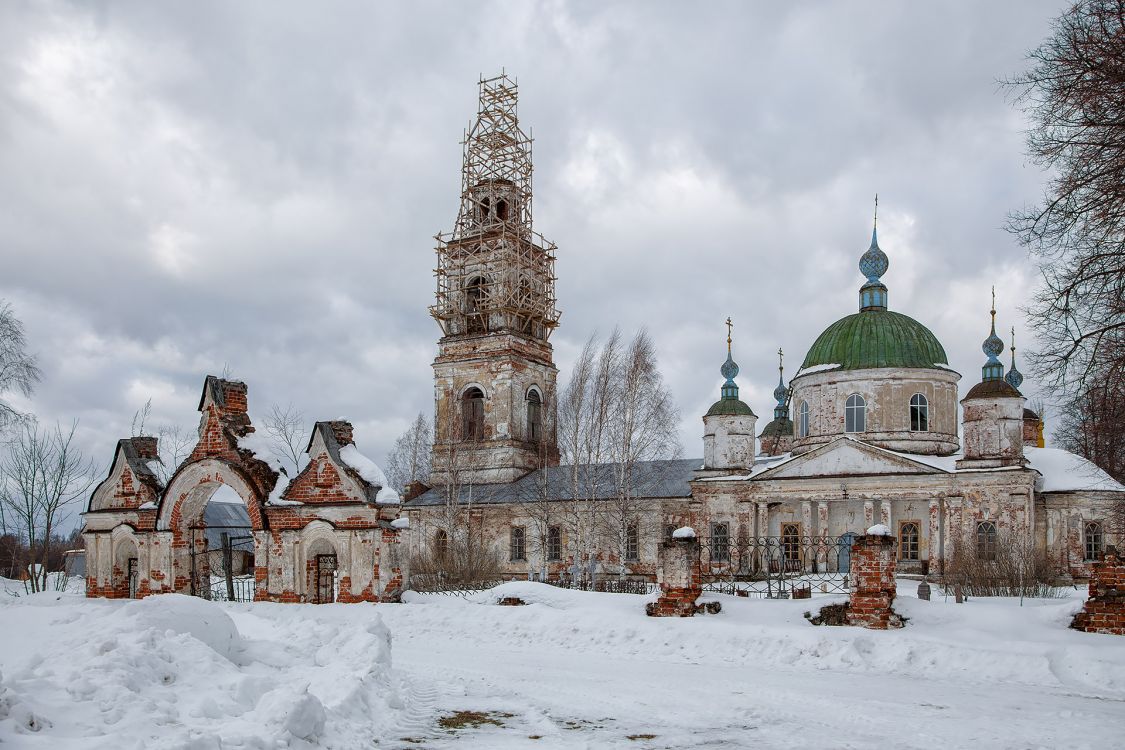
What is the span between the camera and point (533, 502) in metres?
37.0

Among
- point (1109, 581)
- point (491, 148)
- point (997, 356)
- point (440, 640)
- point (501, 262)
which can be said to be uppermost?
point (491, 148)

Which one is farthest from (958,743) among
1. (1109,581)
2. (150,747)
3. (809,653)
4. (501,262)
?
(501,262)

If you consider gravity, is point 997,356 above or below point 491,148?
below

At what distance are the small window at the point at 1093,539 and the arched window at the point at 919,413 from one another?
6.10 m

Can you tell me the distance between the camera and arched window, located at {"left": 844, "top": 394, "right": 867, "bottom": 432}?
3397 centimetres

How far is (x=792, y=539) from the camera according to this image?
111ft

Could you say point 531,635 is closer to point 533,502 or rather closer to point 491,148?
point 533,502

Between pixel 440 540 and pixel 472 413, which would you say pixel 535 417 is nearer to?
pixel 472 413

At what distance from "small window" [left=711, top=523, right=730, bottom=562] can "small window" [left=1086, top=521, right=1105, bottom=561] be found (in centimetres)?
1165

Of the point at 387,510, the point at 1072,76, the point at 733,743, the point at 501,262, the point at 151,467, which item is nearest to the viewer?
the point at 733,743

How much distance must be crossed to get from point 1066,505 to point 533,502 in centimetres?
1896

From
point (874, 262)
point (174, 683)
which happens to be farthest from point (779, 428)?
point (174, 683)

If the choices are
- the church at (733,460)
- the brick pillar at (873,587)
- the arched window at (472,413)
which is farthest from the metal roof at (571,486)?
the brick pillar at (873,587)

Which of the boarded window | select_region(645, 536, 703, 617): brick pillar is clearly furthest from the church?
select_region(645, 536, 703, 617): brick pillar
